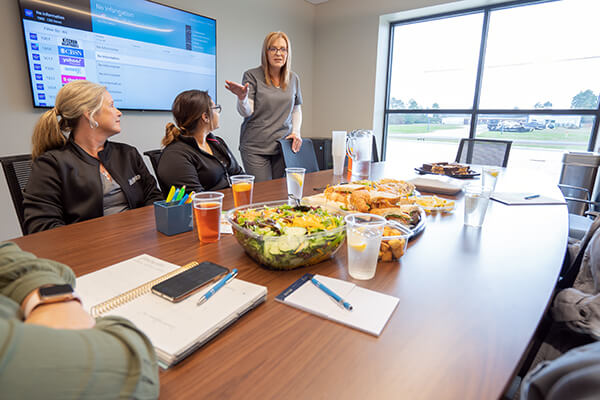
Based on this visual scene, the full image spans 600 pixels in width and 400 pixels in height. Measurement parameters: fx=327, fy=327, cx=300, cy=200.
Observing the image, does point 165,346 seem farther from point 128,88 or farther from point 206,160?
point 128,88

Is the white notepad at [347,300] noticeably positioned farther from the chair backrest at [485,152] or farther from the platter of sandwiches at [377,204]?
the chair backrest at [485,152]

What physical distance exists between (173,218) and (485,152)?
280 cm

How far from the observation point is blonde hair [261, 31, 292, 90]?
90.8 inches

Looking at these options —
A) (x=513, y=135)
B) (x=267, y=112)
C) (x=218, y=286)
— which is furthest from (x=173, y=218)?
(x=513, y=135)

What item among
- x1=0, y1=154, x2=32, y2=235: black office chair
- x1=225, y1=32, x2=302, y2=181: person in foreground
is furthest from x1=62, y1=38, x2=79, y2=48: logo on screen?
x1=0, y1=154, x2=32, y2=235: black office chair

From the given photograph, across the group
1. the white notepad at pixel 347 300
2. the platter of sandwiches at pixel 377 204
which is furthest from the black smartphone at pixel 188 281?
the platter of sandwiches at pixel 377 204

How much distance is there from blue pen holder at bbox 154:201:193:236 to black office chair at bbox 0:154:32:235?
67 cm

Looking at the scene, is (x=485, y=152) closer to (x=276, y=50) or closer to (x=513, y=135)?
(x=513, y=135)

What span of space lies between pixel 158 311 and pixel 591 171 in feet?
12.4

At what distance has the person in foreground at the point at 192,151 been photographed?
Answer: 1614 mm

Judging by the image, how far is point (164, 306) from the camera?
572 millimetres

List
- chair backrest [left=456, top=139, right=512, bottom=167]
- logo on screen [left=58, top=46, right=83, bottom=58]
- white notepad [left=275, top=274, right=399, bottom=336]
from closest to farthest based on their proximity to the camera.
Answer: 1. white notepad [left=275, top=274, right=399, bottom=336]
2. logo on screen [left=58, top=46, right=83, bottom=58]
3. chair backrest [left=456, top=139, right=512, bottom=167]

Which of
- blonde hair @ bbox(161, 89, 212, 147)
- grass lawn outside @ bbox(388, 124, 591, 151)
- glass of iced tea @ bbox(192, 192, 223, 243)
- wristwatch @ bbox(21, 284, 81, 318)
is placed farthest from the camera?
grass lawn outside @ bbox(388, 124, 591, 151)

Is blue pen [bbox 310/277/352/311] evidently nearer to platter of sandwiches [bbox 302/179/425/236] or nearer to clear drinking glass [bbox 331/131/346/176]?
platter of sandwiches [bbox 302/179/425/236]
